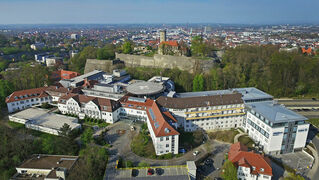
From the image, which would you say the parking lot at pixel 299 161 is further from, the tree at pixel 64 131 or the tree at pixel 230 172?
the tree at pixel 64 131

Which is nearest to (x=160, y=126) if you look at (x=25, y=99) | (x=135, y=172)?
(x=135, y=172)

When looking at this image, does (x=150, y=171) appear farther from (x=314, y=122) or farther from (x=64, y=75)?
Answer: (x=64, y=75)

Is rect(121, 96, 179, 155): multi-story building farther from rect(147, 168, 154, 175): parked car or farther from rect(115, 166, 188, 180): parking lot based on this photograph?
rect(147, 168, 154, 175): parked car

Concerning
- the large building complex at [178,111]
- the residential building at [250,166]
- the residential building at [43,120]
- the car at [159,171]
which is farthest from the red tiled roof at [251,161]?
the residential building at [43,120]

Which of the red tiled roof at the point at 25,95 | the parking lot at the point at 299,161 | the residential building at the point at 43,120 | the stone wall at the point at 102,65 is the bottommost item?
the parking lot at the point at 299,161

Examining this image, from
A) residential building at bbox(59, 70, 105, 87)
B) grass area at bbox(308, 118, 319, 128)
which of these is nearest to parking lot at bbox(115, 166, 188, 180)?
grass area at bbox(308, 118, 319, 128)

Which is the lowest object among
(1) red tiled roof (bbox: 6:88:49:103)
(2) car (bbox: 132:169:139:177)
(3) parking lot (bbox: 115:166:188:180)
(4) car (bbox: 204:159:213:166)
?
(4) car (bbox: 204:159:213:166)

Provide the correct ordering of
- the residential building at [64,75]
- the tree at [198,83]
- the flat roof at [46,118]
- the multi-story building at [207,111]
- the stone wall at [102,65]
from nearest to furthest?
the multi-story building at [207,111]
the flat roof at [46,118]
the tree at [198,83]
the residential building at [64,75]
the stone wall at [102,65]

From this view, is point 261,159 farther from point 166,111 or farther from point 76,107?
point 76,107
